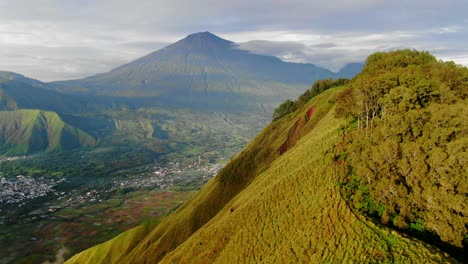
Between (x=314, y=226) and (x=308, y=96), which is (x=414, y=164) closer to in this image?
(x=314, y=226)

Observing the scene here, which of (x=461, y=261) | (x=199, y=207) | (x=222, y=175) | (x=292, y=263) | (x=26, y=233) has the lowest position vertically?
(x=26, y=233)

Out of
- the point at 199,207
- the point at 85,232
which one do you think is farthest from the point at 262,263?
the point at 85,232

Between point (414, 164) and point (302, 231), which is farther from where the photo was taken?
point (302, 231)

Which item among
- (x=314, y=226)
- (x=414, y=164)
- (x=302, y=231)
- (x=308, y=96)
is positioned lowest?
(x=302, y=231)

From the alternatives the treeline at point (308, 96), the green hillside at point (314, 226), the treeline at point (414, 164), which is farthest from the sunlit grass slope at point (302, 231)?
the treeline at point (308, 96)

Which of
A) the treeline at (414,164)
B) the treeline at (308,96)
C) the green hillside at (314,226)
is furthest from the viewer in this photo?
the treeline at (308,96)

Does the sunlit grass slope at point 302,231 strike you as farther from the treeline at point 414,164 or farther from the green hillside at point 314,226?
the treeline at point 414,164

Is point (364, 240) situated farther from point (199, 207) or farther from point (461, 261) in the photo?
point (199, 207)

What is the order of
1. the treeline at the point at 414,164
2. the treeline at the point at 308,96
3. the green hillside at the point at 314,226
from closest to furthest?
the green hillside at the point at 314,226, the treeline at the point at 414,164, the treeline at the point at 308,96

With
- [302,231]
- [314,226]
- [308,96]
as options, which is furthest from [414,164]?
[308,96]
